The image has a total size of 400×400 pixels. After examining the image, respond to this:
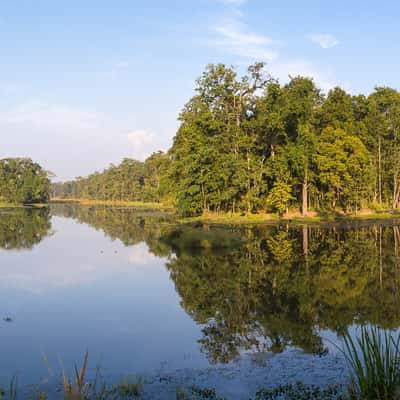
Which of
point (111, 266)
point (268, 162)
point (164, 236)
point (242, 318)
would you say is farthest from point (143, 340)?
point (268, 162)

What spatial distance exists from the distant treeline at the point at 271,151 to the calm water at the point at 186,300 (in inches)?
897

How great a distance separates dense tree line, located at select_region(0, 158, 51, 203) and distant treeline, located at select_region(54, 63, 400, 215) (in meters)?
94.0

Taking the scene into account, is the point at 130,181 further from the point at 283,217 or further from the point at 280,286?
the point at 280,286

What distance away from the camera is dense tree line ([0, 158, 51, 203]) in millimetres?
143875

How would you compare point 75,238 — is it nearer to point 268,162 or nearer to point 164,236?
point 164,236

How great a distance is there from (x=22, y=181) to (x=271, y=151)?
115838 mm

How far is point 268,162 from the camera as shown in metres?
60.1

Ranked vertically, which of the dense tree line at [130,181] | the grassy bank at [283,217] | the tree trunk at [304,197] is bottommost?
the grassy bank at [283,217]

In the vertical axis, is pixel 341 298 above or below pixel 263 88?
below

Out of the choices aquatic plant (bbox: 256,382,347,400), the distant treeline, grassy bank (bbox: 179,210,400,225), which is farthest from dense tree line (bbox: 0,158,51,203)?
aquatic plant (bbox: 256,382,347,400)

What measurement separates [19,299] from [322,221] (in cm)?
4258

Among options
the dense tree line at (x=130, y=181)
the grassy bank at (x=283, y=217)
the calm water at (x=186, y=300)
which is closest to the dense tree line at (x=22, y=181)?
the dense tree line at (x=130, y=181)

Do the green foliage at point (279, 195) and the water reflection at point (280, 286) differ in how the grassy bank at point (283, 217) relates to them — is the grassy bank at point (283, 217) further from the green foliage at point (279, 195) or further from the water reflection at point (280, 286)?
the water reflection at point (280, 286)

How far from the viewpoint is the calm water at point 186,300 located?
1240cm
